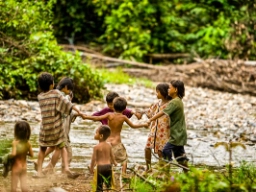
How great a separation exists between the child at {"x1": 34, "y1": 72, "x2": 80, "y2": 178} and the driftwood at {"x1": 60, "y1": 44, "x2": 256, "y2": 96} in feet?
33.4

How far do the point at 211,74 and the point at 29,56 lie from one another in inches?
284

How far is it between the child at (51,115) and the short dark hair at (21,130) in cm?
134

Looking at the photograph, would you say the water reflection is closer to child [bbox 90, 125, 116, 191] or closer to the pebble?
the pebble

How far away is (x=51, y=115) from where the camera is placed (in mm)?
7133

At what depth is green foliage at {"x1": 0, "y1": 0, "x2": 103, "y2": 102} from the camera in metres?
13.4

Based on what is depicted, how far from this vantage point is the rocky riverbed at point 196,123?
948 cm

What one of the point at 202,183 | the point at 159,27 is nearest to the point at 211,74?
the point at 159,27

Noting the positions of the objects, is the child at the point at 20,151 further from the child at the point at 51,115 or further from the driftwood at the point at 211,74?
the driftwood at the point at 211,74

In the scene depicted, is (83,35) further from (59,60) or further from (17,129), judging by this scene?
(17,129)

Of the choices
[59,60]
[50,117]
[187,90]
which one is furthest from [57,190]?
[187,90]

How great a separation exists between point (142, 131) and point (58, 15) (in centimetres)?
1527

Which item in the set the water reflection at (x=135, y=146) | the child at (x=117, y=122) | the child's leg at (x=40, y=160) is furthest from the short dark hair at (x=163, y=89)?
the child's leg at (x=40, y=160)

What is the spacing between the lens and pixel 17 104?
510 inches

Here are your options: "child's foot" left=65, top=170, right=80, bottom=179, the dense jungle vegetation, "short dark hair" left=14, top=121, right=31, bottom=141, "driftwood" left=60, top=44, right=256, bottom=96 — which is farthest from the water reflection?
the dense jungle vegetation
